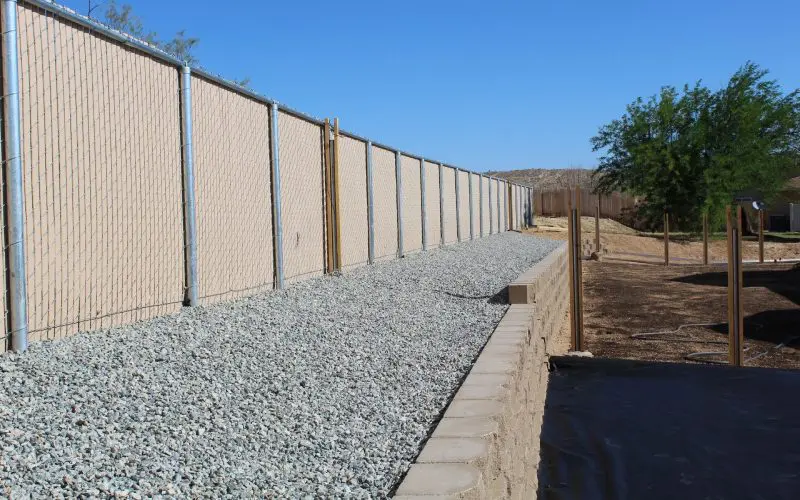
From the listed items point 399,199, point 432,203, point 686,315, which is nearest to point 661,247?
point 432,203

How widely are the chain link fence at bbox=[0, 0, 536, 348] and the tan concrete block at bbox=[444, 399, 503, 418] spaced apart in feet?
7.93

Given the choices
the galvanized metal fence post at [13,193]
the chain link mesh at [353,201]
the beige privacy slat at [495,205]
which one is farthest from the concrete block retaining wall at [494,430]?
the beige privacy slat at [495,205]

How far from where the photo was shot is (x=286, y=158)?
8.51 metres

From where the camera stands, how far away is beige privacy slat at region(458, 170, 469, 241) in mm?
20156

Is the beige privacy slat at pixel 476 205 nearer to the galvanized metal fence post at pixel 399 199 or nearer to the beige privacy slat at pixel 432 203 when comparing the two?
the beige privacy slat at pixel 432 203

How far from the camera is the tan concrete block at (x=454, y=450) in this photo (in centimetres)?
315

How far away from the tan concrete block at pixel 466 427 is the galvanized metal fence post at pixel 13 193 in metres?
2.39

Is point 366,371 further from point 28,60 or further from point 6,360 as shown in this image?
point 28,60

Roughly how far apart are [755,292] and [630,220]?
31.1 meters

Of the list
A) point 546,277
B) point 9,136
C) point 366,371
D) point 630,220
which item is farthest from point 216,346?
point 630,220

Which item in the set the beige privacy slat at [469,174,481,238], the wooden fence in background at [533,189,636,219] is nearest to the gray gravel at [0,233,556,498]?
the beige privacy slat at [469,174,481,238]

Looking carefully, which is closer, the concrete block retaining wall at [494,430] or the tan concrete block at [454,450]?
the concrete block retaining wall at [494,430]

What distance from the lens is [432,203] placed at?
16922 millimetres

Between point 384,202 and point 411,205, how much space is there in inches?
81.1
